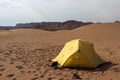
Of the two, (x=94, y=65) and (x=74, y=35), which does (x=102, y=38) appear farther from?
(x=94, y=65)

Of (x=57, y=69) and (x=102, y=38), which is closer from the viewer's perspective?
(x=57, y=69)

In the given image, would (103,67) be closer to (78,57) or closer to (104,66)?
(104,66)

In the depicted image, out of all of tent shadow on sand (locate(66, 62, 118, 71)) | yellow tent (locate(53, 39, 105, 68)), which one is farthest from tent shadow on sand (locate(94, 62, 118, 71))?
yellow tent (locate(53, 39, 105, 68))

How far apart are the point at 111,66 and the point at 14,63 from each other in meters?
3.11

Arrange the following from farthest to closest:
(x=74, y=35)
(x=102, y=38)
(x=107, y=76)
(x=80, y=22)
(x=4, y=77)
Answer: (x=80, y=22) → (x=74, y=35) → (x=102, y=38) → (x=107, y=76) → (x=4, y=77)

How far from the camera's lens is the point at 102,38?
20312mm

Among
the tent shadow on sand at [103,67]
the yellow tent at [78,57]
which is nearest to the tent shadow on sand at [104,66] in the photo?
the tent shadow on sand at [103,67]

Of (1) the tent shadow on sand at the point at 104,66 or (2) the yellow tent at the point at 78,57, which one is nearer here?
(2) the yellow tent at the point at 78,57

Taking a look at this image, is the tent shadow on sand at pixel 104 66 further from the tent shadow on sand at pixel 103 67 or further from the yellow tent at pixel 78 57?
the yellow tent at pixel 78 57

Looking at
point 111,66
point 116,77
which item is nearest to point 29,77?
point 116,77

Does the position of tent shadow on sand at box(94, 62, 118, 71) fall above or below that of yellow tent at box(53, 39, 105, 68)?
below

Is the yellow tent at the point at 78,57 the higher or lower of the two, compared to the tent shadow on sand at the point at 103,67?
higher

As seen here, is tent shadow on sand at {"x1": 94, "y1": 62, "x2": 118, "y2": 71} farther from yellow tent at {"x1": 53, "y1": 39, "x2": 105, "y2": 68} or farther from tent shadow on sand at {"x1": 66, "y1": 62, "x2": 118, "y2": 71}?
yellow tent at {"x1": 53, "y1": 39, "x2": 105, "y2": 68}

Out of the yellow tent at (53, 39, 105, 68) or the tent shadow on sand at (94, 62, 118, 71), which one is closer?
the yellow tent at (53, 39, 105, 68)
